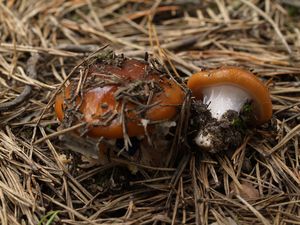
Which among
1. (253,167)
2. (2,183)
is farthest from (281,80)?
(2,183)

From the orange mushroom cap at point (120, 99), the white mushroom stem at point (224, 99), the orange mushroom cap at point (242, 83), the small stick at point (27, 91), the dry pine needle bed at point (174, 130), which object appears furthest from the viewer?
the small stick at point (27, 91)

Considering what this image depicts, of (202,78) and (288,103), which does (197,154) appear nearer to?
(202,78)

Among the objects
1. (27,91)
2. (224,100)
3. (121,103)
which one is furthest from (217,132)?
(27,91)

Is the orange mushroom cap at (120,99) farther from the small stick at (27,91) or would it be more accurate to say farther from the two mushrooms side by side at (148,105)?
the small stick at (27,91)

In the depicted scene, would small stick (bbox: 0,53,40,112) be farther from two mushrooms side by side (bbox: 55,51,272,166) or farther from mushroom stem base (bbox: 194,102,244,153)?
mushroom stem base (bbox: 194,102,244,153)

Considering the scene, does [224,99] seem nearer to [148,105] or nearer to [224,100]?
[224,100]

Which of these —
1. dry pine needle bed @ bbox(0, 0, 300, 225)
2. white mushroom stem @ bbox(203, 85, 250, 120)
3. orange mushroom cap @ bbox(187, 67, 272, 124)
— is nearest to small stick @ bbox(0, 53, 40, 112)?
dry pine needle bed @ bbox(0, 0, 300, 225)

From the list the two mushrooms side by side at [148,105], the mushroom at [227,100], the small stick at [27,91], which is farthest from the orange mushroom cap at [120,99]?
the small stick at [27,91]

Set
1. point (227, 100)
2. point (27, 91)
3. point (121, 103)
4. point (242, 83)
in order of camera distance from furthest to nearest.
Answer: point (27, 91) < point (227, 100) < point (242, 83) < point (121, 103)
